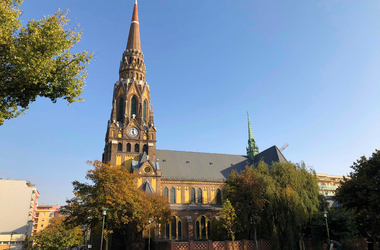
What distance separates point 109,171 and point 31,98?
62.8ft

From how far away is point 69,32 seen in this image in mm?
12648

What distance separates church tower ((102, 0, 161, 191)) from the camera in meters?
45.4

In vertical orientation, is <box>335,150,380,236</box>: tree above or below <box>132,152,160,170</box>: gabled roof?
below

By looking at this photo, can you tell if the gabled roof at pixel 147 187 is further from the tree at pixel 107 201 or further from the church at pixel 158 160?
the tree at pixel 107 201

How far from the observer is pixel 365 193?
26797mm

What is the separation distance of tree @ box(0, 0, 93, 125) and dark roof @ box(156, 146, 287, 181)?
36.3 meters

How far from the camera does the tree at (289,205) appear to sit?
27.5 meters

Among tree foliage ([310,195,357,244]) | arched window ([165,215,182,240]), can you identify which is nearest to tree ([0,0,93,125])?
tree foliage ([310,195,357,244])

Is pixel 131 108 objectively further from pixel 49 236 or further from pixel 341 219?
pixel 341 219

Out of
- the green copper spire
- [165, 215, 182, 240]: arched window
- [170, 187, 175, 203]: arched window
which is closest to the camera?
[165, 215, 182, 240]: arched window

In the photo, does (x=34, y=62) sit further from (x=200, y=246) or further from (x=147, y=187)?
(x=147, y=187)

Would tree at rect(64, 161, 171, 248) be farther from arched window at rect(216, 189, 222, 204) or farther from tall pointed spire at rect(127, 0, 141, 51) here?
tall pointed spire at rect(127, 0, 141, 51)

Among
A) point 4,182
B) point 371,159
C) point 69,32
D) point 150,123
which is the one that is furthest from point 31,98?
point 4,182

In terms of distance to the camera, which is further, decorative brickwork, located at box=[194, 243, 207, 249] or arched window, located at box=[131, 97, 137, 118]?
arched window, located at box=[131, 97, 137, 118]
